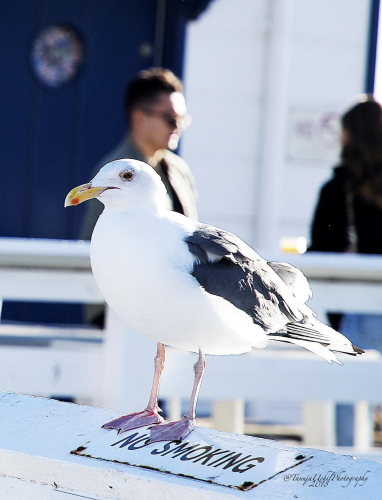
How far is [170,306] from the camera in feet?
4.91

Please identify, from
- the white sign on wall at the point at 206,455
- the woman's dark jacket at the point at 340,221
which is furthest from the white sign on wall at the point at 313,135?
the white sign on wall at the point at 206,455

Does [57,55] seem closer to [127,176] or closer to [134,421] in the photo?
[127,176]

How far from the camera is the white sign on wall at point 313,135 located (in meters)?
5.74

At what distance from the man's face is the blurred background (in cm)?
197

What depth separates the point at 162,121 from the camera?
3572mm

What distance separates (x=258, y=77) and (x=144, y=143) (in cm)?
234

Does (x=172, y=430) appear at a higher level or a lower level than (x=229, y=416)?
higher

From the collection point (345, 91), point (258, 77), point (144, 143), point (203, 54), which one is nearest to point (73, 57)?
point (203, 54)

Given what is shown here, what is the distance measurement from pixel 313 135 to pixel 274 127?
30 centimetres

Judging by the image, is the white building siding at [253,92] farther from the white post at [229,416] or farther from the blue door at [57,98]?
the white post at [229,416]

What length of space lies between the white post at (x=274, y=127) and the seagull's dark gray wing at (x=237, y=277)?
3.98 metres

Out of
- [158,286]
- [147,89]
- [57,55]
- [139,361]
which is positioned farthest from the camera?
[57,55]

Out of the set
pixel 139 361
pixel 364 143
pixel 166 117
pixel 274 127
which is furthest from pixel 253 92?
pixel 139 361

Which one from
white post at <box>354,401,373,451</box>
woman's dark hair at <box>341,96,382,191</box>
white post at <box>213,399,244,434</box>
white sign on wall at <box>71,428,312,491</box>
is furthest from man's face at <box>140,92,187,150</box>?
white sign on wall at <box>71,428,312,491</box>
